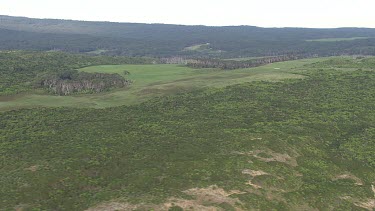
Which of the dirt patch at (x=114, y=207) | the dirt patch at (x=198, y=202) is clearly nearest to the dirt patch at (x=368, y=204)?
the dirt patch at (x=198, y=202)

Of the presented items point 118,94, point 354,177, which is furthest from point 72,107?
point 354,177

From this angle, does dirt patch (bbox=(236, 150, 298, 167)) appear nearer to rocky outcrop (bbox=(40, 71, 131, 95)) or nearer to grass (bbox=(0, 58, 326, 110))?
grass (bbox=(0, 58, 326, 110))

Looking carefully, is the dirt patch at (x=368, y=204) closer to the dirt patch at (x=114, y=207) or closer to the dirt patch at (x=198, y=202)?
the dirt patch at (x=198, y=202)

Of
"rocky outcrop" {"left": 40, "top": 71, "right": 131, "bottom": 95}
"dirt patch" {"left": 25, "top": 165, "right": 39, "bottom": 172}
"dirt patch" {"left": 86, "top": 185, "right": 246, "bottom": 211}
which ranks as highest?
"rocky outcrop" {"left": 40, "top": 71, "right": 131, "bottom": 95}

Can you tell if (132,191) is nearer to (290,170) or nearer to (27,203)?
(27,203)

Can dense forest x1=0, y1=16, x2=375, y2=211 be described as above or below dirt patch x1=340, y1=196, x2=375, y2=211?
above

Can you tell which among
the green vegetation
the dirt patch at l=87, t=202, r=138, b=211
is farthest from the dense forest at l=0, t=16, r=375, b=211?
the green vegetation

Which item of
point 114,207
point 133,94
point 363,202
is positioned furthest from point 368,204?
point 133,94
